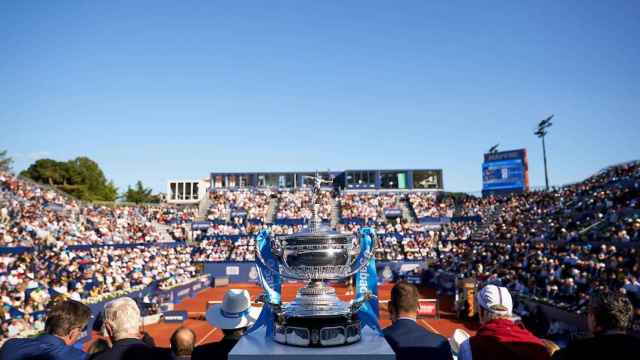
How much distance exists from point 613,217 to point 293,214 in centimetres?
2450

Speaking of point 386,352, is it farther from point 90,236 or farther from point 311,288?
point 90,236

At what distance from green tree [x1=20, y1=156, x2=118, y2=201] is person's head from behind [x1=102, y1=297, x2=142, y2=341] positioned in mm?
59626

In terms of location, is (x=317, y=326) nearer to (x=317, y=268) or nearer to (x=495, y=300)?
(x=317, y=268)

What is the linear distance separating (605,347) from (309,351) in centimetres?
174

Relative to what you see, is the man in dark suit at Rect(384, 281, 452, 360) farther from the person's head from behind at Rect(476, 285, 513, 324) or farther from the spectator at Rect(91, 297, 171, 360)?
the spectator at Rect(91, 297, 171, 360)

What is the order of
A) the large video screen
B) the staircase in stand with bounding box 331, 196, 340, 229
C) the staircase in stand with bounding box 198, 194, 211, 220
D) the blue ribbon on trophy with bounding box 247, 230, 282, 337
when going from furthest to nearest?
the staircase in stand with bounding box 198, 194, 211, 220 < the staircase in stand with bounding box 331, 196, 340, 229 < the large video screen < the blue ribbon on trophy with bounding box 247, 230, 282, 337

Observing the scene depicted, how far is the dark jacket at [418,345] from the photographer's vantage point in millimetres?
2844

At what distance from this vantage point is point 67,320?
3.00 m

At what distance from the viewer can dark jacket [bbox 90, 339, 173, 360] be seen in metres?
2.63

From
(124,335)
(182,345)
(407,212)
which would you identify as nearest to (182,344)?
(182,345)

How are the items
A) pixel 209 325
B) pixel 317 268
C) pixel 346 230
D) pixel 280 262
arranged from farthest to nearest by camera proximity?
1. pixel 209 325
2. pixel 346 230
3. pixel 280 262
4. pixel 317 268

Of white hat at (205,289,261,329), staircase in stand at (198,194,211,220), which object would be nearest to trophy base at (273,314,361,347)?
white hat at (205,289,261,329)

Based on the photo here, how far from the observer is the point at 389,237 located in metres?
33.0

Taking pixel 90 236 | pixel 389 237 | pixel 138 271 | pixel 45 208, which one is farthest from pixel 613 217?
pixel 45 208
